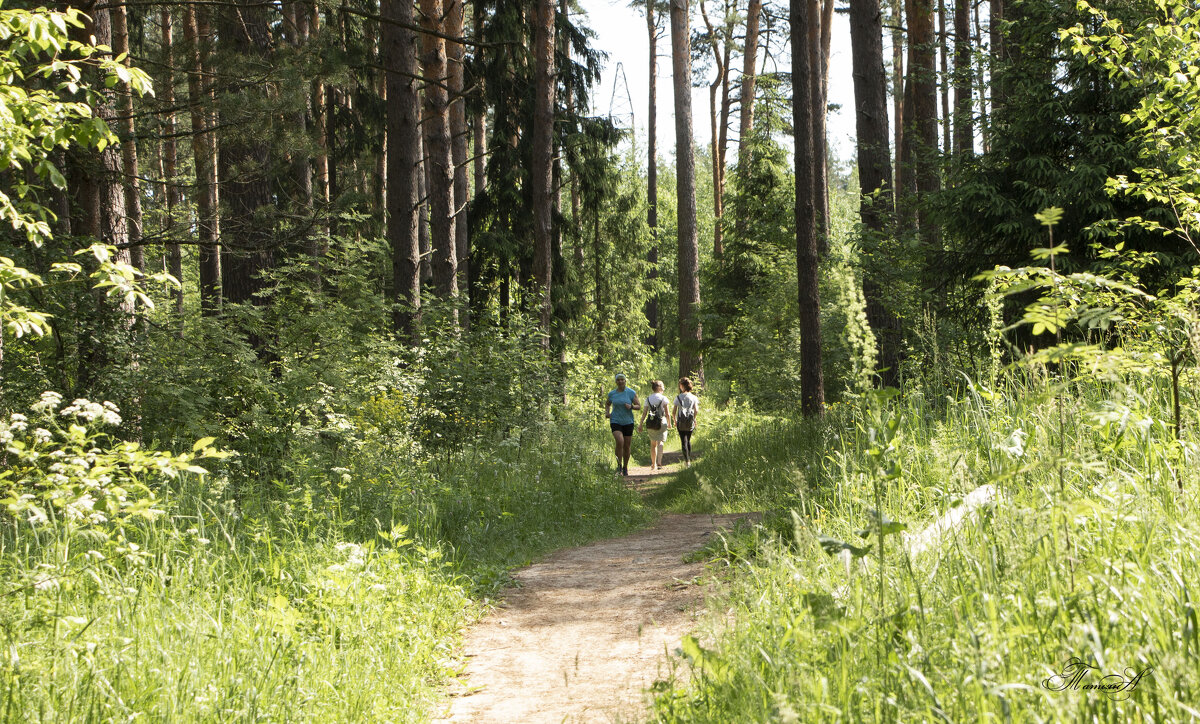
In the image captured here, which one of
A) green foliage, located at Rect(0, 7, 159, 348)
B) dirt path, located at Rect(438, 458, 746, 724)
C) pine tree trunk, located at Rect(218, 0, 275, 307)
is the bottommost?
dirt path, located at Rect(438, 458, 746, 724)

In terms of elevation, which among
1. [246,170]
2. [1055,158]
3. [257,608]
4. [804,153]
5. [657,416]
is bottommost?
[257,608]

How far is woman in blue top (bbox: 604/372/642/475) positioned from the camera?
14305 mm

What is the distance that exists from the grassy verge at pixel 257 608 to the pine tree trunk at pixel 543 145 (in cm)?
980

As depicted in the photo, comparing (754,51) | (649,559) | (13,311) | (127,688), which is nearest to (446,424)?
(649,559)

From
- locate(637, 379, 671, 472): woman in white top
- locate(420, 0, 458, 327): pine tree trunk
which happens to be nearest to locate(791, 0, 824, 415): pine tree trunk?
locate(637, 379, 671, 472): woman in white top

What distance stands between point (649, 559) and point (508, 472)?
305 centimetres

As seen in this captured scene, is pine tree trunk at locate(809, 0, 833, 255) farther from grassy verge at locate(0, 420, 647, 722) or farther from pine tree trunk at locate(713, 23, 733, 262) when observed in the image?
grassy verge at locate(0, 420, 647, 722)

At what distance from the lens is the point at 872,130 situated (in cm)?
1533

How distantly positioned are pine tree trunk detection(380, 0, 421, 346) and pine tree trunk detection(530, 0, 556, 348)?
3022 mm

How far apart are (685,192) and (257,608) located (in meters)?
21.2

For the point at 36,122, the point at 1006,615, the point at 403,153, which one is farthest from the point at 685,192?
the point at 1006,615

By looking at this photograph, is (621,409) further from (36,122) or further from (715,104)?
(715,104)

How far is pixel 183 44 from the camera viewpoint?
33.6 feet

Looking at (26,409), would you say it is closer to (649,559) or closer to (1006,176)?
(649,559)
